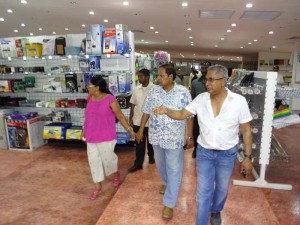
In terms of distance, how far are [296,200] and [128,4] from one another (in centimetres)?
658

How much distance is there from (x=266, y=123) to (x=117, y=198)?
2041 millimetres

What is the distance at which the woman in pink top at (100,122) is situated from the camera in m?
2.88

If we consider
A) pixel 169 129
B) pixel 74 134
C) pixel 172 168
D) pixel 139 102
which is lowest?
pixel 74 134

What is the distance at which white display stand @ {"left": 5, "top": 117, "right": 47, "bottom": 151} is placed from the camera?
16.1ft

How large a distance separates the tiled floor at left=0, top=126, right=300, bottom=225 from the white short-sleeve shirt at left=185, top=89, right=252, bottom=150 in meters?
0.95

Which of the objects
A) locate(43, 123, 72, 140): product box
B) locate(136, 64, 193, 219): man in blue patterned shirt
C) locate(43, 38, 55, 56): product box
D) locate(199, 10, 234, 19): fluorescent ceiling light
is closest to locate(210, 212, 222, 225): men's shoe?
locate(136, 64, 193, 219): man in blue patterned shirt

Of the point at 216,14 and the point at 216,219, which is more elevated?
the point at 216,14

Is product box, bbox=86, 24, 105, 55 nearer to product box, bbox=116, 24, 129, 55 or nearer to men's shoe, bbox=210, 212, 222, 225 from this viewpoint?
product box, bbox=116, 24, 129, 55

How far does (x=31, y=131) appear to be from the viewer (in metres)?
4.93

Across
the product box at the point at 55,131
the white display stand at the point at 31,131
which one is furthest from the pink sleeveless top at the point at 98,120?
the white display stand at the point at 31,131

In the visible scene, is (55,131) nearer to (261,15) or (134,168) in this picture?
(134,168)

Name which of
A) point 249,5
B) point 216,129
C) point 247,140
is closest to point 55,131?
point 216,129

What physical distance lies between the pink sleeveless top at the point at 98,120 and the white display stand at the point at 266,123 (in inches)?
73.1

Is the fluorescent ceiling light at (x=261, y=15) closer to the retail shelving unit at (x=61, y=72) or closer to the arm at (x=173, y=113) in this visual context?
the retail shelving unit at (x=61, y=72)
